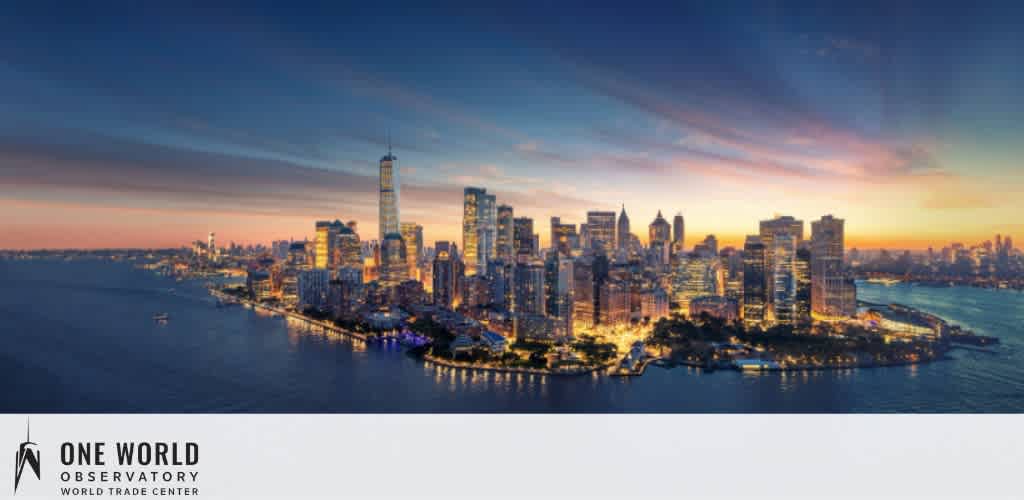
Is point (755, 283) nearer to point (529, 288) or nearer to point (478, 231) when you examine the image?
point (529, 288)

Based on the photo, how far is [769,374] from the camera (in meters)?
6.36

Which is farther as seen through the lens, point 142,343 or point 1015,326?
point 1015,326

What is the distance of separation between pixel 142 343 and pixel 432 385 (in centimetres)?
493

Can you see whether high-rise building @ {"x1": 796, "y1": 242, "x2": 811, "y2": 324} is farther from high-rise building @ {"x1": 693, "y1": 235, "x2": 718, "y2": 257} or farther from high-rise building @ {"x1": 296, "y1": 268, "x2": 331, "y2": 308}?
high-rise building @ {"x1": 296, "y1": 268, "x2": 331, "y2": 308}

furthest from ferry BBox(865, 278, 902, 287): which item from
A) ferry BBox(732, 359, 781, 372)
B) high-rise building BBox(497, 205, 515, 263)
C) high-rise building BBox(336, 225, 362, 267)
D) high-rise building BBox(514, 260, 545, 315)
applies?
high-rise building BBox(336, 225, 362, 267)

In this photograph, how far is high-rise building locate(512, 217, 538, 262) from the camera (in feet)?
55.9

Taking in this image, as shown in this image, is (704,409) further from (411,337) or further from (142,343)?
(142,343)

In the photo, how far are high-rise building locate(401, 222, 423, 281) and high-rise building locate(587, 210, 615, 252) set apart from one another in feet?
24.8

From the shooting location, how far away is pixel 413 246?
20.6m

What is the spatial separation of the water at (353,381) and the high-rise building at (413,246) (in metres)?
11.3
